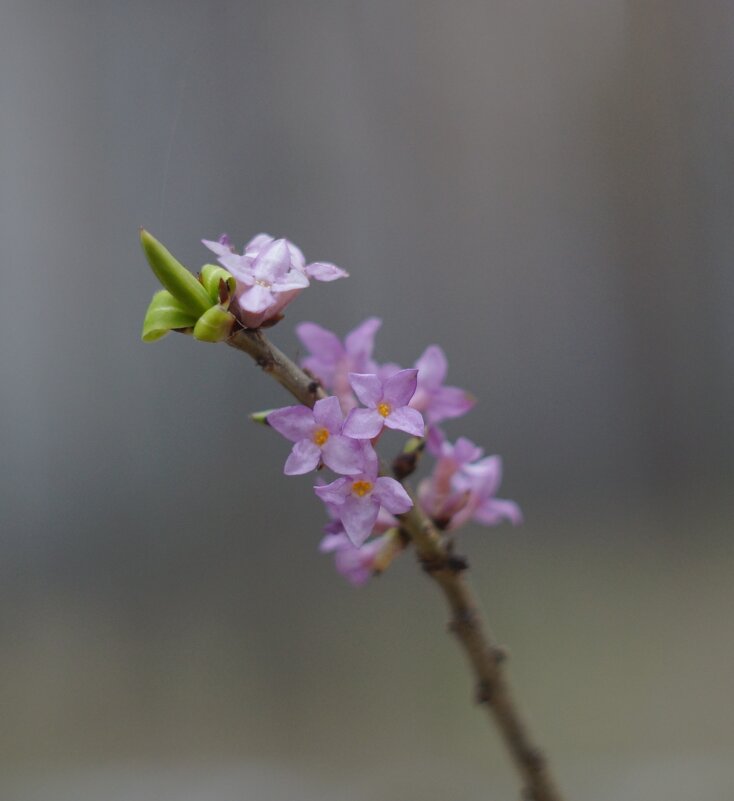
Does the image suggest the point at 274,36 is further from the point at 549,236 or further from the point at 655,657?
the point at 655,657

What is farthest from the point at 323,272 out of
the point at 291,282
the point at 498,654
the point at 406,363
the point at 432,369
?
the point at 406,363

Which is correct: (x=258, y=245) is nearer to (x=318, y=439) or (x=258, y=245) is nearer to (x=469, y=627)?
(x=318, y=439)

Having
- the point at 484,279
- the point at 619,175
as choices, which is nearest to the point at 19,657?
the point at 484,279

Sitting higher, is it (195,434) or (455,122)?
(455,122)

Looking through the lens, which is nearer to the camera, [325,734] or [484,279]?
[325,734]

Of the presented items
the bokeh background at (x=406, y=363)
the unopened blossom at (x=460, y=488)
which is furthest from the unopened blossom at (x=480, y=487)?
the bokeh background at (x=406, y=363)

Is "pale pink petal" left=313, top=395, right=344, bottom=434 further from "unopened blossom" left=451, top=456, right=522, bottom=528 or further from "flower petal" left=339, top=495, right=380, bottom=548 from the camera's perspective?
"unopened blossom" left=451, top=456, right=522, bottom=528
